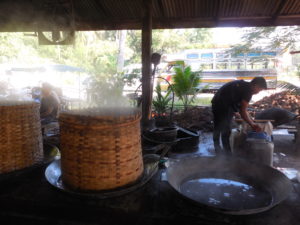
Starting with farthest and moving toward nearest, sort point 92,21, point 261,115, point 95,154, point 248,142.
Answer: point 261,115, point 92,21, point 248,142, point 95,154

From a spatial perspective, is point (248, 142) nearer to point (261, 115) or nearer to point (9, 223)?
point (9, 223)

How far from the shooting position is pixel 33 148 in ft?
6.38

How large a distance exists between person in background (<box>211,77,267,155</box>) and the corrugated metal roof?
49.3 inches

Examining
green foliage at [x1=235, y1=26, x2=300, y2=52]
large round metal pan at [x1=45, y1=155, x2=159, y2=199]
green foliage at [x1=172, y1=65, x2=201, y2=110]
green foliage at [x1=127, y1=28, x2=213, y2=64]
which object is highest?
green foliage at [x1=127, y1=28, x2=213, y2=64]

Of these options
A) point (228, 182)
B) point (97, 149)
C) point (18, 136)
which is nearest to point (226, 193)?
point (228, 182)

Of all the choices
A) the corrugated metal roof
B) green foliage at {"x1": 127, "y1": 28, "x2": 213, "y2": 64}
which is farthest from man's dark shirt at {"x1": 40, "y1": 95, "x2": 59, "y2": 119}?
green foliage at {"x1": 127, "y1": 28, "x2": 213, "y2": 64}

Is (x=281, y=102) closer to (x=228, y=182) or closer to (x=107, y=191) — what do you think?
(x=228, y=182)

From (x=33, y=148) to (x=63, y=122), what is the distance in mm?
697

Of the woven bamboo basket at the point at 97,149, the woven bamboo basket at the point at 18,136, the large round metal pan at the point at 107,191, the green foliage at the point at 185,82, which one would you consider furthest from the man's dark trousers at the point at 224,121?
the green foliage at the point at 185,82

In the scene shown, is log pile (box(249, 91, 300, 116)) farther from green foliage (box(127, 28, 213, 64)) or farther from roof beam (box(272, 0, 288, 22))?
green foliage (box(127, 28, 213, 64))

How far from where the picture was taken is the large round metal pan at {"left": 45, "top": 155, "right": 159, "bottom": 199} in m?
1.41

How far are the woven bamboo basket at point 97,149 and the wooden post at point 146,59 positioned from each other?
116 inches

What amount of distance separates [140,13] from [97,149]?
3.71 meters

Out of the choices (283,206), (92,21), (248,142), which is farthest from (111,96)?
(92,21)
